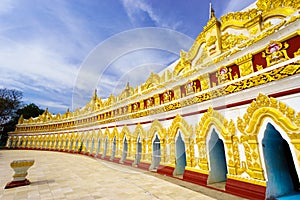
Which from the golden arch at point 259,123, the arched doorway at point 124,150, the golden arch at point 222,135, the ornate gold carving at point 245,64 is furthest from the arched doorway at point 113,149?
the ornate gold carving at point 245,64

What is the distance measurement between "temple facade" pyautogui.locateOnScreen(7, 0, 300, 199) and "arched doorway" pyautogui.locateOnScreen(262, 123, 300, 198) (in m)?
0.03

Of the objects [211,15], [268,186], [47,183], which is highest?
[211,15]

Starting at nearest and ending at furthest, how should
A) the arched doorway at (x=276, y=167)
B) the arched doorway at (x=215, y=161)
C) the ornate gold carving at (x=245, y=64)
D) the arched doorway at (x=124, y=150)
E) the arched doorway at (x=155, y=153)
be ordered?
the arched doorway at (x=276, y=167)
the ornate gold carving at (x=245, y=64)
the arched doorway at (x=215, y=161)
the arched doorway at (x=155, y=153)
the arched doorway at (x=124, y=150)

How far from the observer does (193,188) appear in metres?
6.03

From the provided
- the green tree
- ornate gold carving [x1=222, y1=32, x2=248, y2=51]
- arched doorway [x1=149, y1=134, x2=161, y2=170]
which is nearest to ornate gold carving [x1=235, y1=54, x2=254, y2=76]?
ornate gold carving [x1=222, y1=32, x2=248, y2=51]

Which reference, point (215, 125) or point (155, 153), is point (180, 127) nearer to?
point (215, 125)

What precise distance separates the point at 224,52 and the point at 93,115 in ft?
50.6

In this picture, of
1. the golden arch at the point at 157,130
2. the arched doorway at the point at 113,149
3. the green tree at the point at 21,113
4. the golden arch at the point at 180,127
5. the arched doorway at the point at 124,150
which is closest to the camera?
the golden arch at the point at 180,127

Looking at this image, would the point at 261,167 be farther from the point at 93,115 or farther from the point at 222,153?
the point at 93,115

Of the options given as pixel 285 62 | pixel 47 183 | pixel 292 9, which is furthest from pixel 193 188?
pixel 292 9

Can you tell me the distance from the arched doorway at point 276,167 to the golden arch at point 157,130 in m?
4.93

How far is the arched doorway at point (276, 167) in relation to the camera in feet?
15.6

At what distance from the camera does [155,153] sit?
9625 mm

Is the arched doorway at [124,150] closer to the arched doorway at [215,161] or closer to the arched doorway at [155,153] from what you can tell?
the arched doorway at [155,153]
